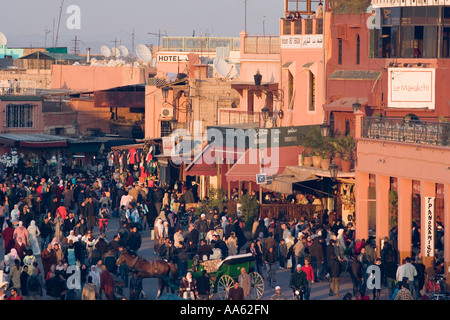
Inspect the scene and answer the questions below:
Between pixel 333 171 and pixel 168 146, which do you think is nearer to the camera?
pixel 333 171

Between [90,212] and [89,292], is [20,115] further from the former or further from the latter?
[89,292]

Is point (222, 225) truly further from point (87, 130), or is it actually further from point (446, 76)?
point (87, 130)

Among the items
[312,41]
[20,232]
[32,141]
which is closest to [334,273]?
[20,232]

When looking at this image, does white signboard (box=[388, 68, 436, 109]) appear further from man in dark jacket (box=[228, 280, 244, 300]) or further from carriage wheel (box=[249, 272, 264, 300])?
man in dark jacket (box=[228, 280, 244, 300])

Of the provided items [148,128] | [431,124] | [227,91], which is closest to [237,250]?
[431,124]

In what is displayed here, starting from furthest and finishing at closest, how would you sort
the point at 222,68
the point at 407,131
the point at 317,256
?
the point at 222,68
the point at 407,131
the point at 317,256

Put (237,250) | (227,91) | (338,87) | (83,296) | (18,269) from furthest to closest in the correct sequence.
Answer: (227,91), (338,87), (237,250), (18,269), (83,296)

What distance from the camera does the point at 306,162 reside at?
33.9 m

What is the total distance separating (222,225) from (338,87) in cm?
801

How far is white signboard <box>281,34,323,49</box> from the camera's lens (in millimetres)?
38406

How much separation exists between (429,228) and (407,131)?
2877 mm

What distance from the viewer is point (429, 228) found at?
25.3m

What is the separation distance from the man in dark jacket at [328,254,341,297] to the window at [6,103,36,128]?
3272cm

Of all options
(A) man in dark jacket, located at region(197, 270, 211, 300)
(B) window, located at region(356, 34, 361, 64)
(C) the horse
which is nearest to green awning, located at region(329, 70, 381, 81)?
(B) window, located at region(356, 34, 361, 64)
